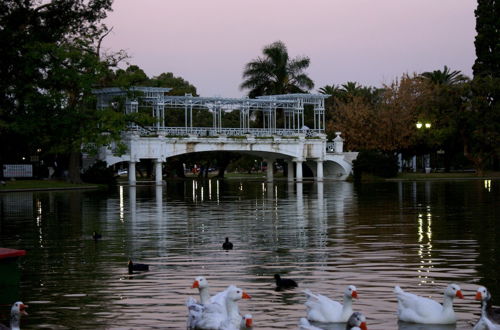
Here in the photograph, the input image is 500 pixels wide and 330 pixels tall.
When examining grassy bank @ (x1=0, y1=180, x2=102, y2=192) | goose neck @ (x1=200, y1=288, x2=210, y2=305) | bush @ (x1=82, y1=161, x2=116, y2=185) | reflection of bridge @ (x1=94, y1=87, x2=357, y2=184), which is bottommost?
goose neck @ (x1=200, y1=288, x2=210, y2=305)

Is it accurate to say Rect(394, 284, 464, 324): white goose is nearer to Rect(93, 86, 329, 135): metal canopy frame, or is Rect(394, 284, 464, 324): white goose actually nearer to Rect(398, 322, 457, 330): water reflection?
Rect(398, 322, 457, 330): water reflection

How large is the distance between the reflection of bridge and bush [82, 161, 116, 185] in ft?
4.03

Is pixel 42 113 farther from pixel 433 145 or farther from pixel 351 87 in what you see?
pixel 351 87

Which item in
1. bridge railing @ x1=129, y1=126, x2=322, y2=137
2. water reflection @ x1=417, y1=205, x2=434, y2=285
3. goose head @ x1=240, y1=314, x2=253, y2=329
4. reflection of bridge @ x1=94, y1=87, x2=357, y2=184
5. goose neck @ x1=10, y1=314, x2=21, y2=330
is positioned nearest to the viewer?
goose neck @ x1=10, y1=314, x2=21, y2=330

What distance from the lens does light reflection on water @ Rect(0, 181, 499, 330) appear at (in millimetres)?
15812

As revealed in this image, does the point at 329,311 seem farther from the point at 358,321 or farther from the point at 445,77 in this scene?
the point at 445,77

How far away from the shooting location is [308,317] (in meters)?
14.6

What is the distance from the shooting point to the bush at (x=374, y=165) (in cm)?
9025

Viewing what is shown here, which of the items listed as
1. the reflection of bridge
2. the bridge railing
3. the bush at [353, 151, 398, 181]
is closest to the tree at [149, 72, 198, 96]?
the reflection of bridge

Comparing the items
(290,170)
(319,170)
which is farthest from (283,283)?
(290,170)

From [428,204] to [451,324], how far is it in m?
31.0

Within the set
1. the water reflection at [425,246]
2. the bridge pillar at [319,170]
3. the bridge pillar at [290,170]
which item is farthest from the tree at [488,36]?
the water reflection at [425,246]

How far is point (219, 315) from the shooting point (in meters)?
14.0

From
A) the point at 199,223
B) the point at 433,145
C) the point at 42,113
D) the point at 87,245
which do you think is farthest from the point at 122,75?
the point at 87,245
